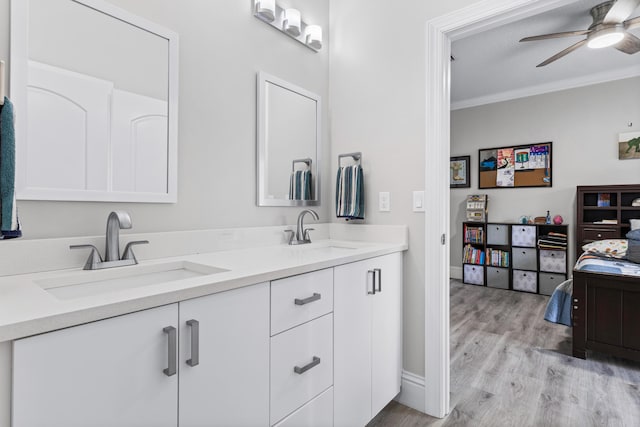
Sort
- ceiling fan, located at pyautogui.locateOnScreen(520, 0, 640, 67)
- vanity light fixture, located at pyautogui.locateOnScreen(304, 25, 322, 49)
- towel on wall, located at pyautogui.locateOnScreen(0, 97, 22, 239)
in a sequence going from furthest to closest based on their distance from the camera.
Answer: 1. ceiling fan, located at pyautogui.locateOnScreen(520, 0, 640, 67)
2. vanity light fixture, located at pyautogui.locateOnScreen(304, 25, 322, 49)
3. towel on wall, located at pyautogui.locateOnScreen(0, 97, 22, 239)

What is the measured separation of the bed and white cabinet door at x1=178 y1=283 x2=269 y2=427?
246 cm

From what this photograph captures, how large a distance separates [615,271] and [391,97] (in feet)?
6.61

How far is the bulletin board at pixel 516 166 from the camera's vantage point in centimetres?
443

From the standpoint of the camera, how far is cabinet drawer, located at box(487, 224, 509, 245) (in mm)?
4512

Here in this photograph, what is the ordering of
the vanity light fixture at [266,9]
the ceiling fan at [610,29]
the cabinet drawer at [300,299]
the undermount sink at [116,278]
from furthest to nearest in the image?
the ceiling fan at [610,29], the vanity light fixture at [266,9], the cabinet drawer at [300,299], the undermount sink at [116,278]

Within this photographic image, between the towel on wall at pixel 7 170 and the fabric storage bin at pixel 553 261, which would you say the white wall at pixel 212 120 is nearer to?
the towel on wall at pixel 7 170

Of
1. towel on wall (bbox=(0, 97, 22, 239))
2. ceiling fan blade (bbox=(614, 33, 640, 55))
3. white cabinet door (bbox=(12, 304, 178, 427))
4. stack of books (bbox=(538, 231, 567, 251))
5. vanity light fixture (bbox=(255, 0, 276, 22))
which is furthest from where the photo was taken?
stack of books (bbox=(538, 231, 567, 251))

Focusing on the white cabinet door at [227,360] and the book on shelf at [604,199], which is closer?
the white cabinet door at [227,360]

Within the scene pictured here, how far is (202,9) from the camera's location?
1.57 metres

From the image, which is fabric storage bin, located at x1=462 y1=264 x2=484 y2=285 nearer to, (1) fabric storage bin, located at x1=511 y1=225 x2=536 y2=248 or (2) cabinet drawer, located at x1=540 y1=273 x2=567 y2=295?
(1) fabric storage bin, located at x1=511 y1=225 x2=536 y2=248

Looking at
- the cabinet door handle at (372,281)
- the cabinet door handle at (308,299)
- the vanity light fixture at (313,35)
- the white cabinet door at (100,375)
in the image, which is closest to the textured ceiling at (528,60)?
the vanity light fixture at (313,35)

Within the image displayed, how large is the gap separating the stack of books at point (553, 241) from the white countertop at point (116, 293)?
3.80m

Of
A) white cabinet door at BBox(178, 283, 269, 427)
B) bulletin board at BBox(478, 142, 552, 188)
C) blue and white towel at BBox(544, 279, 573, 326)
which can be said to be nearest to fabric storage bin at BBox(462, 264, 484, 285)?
bulletin board at BBox(478, 142, 552, 188)

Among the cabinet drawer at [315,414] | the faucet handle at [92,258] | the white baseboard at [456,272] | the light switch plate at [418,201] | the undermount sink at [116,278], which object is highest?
the light switch plate at [418,201]
